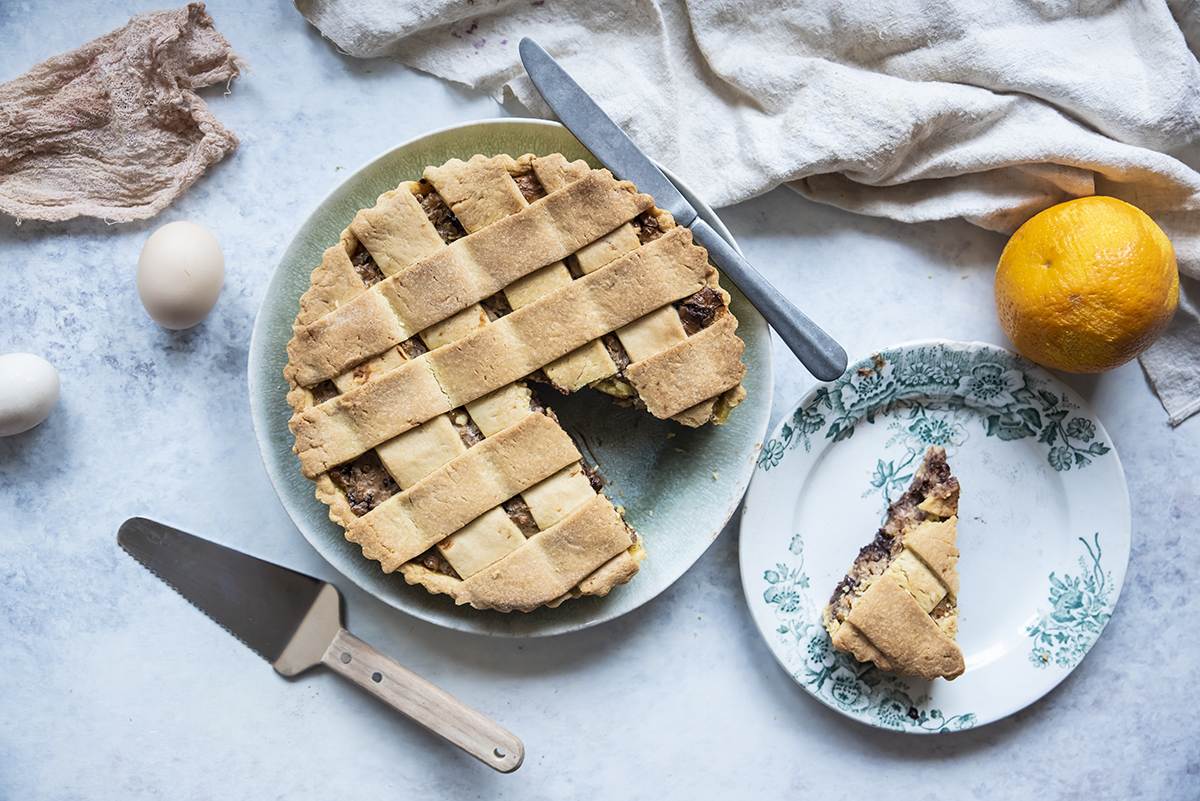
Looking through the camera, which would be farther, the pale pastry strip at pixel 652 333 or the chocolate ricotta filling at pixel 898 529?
the chocolate ricotta filling at pixel 898 529

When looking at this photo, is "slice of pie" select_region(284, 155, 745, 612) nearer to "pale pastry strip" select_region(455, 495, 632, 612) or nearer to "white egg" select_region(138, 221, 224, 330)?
"pale pastry strip" select_region(455, 495, 632, 612)

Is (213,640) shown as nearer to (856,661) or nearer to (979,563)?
(856,661)

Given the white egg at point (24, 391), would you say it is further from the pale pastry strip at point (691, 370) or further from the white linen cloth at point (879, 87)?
the pale pastry strip at point (691, 370)

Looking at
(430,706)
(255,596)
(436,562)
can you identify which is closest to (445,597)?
(436,562)

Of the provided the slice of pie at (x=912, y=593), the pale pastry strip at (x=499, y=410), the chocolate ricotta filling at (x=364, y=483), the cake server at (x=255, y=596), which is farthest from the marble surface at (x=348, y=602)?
the pale pastry strip at (x=499, y=410)

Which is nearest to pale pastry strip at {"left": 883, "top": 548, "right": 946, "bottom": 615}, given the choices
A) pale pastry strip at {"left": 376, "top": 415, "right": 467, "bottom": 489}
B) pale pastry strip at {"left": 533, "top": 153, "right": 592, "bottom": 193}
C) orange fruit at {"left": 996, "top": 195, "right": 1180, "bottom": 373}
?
orange fruit at {"left": 996, "top": 195, "right": 1180, "bottom": 373}

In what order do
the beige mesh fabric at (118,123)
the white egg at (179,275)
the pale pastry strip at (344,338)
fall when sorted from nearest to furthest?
the pale pastry strip at (344,338), the white egg at (179,275), the beige mesh fabric at (118,123)

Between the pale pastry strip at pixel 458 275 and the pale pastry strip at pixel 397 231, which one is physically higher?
the pale pastry strip at pixel 397 231

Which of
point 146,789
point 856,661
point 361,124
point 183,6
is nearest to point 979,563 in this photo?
point 856,661

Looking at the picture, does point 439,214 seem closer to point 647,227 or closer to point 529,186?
point 529,186
